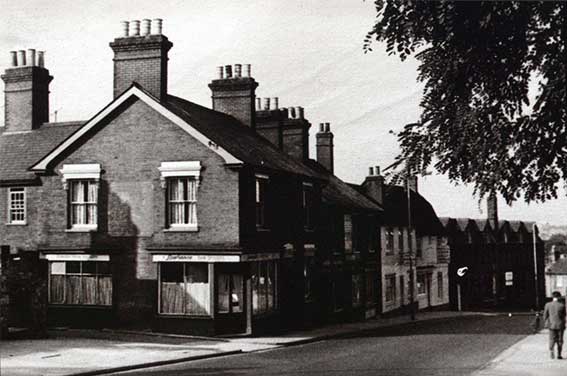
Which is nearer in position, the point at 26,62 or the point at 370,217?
the point at 26,62

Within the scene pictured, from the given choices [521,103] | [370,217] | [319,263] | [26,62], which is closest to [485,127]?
[521,103]

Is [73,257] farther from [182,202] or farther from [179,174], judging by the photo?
[179,174]

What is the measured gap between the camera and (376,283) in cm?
4512

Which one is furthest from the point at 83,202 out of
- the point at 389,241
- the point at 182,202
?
the point at 389,241

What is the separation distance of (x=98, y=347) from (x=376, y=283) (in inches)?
954

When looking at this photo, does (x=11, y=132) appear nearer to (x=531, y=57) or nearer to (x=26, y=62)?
(x=26, y=62)

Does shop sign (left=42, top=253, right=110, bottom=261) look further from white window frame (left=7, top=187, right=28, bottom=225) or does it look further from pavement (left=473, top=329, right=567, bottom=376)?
pavement (left=473, top=329, right=567, bottom=376)

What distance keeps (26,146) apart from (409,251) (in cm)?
2608

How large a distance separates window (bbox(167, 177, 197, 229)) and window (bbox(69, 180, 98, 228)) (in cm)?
300

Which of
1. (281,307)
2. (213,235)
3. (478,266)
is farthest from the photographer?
(478,266)

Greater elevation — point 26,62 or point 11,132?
point 26,62

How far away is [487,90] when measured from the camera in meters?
15.8

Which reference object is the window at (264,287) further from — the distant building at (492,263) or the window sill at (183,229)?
the distant building at (492,263)

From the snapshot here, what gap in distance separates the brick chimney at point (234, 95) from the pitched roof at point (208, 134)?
1275 mm
